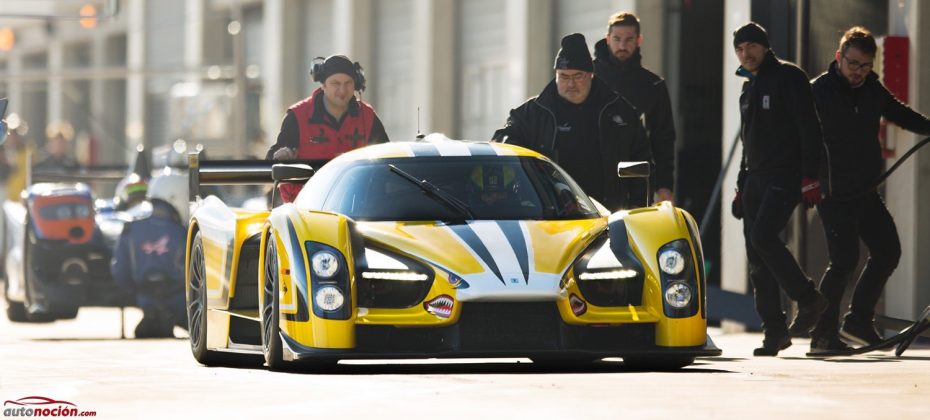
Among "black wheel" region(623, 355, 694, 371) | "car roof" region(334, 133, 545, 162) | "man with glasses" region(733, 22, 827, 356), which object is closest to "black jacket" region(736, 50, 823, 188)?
"man with glasses" region(733, 22, 827, 356)

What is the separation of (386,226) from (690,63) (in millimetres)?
11603

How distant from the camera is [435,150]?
37.9ft

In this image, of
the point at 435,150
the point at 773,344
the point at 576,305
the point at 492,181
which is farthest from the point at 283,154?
the point at 576,305

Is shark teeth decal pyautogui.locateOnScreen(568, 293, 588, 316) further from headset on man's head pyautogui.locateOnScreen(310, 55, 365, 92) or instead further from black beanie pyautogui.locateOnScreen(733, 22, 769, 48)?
headset on man's head pyautogui.locateOnScreen(310, 55, 365, 92)

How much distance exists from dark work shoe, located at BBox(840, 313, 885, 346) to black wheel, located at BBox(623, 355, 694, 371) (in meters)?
2.52

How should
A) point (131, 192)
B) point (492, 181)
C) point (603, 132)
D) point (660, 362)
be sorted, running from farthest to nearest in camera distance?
point (131, 192), point (603, 132), point (492, 181), point (660, 362)

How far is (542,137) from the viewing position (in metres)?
13.1

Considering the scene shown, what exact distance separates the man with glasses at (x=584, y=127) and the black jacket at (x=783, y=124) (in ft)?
2.55

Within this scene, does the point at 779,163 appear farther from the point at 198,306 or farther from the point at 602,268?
the point at 198,306

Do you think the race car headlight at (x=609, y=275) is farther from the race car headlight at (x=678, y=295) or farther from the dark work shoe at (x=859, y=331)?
the dark work shoe at (x=859, y=331)

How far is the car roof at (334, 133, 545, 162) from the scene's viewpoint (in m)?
11.5

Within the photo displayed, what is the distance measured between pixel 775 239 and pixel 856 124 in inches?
32.6

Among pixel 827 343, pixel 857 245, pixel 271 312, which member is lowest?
pixel 827 343

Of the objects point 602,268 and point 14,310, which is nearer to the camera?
point 602,268
